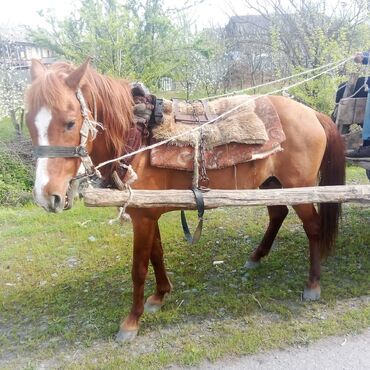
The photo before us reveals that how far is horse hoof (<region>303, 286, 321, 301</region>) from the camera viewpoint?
295 centimetres

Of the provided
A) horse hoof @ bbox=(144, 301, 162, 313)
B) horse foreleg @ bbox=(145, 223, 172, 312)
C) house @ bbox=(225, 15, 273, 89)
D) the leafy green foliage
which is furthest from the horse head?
house @ bbox=(225, 15, 273, 89)

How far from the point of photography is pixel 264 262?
11.8 feet

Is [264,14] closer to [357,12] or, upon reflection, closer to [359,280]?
[357,12]

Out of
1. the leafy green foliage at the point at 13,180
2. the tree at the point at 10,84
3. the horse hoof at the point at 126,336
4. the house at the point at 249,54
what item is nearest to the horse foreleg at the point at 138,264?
the horse hoof at the point at 126,336

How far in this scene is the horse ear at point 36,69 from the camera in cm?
206

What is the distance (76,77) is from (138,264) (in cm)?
134

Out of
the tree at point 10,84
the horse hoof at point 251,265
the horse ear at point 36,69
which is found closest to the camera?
the horse ear at point 36,69

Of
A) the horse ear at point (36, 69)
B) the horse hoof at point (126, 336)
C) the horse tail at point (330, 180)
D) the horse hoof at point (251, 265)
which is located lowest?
the horse hoof at point (126, 336)

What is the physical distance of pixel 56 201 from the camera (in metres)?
1.94

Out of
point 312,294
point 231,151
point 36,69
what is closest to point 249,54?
point 231,151

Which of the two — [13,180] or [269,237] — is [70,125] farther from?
[13,180]

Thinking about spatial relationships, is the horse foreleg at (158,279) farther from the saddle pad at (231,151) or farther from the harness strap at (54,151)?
the harness strap at (54,151)

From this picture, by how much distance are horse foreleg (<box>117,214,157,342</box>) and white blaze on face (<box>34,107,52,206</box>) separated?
2.50 feet

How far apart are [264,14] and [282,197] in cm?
996
